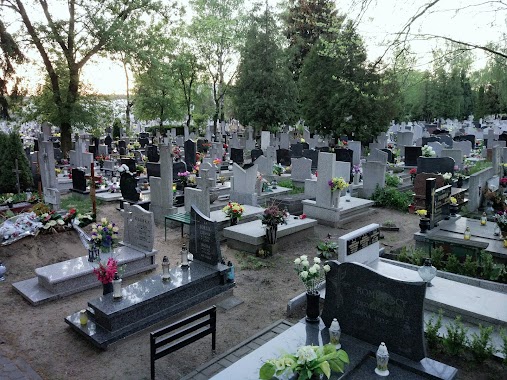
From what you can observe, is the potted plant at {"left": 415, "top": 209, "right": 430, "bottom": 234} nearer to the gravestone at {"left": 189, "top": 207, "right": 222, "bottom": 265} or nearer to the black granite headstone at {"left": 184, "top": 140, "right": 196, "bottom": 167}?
the gravestone at {"left": 189, "top": 207, "right": 222, "bottom": 265}

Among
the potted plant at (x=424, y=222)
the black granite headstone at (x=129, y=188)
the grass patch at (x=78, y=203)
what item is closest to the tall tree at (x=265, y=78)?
the grass patch at (x=78, y=203)

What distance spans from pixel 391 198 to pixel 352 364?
11696mm

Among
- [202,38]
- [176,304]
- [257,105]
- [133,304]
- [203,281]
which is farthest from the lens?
[202,38]

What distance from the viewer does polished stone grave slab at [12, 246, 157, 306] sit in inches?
321

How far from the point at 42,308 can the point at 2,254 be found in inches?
113

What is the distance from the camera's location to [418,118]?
58.1 m

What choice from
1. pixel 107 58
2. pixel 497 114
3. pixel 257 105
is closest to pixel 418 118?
pixel 497 114

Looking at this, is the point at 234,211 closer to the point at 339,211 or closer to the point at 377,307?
the point at 339,211

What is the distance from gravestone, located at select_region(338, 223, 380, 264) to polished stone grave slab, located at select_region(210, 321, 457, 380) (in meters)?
1.91

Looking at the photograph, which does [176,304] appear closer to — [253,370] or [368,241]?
[253,370]

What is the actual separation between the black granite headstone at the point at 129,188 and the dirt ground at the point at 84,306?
128 inches

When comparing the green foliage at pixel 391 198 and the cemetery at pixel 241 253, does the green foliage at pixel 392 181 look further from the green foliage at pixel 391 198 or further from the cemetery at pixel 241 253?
the green foliage at pixel 391 198

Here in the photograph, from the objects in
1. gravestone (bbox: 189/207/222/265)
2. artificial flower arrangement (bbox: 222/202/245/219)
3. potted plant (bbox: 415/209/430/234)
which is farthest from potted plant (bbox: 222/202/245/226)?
potted plant (bbox: 415/209/430/234)

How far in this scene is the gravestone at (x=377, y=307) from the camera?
16.9ft
